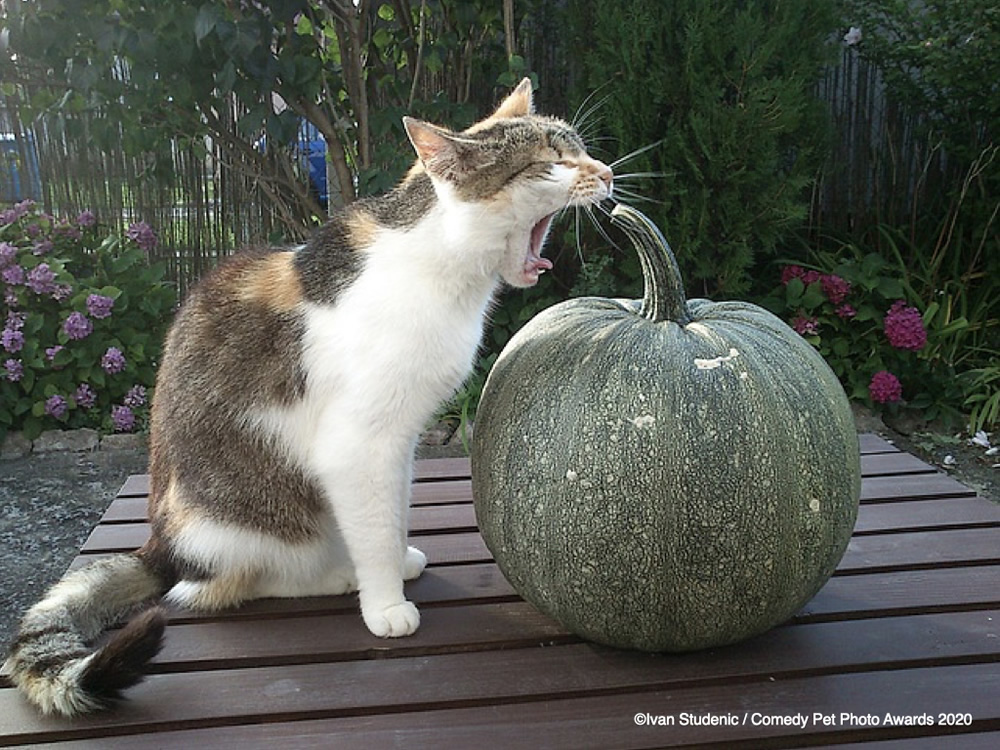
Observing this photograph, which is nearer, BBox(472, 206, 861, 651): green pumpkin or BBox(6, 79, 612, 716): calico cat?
BBox(472, 206, 861, 651): green pumpkin

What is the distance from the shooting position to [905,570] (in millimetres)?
2242

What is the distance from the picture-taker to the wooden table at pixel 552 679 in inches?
65.7

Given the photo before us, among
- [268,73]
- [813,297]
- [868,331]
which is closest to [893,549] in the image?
[813,297]

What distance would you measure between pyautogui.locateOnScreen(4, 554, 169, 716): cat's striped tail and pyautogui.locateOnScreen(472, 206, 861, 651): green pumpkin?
716 mm

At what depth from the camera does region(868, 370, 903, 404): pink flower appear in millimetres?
4898

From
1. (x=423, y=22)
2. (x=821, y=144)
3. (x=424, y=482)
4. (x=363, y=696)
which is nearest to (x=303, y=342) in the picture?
(x=363, y=696)

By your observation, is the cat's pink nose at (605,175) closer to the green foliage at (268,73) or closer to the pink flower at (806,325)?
the green foliage at (268,73)

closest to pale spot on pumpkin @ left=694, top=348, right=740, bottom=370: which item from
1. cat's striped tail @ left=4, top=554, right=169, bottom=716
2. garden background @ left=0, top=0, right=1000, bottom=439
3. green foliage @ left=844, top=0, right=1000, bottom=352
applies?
cat's striped tail @ left=4, top=554, right=169, bottom=716

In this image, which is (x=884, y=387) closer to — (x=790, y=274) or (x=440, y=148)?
(x=790, y=274)

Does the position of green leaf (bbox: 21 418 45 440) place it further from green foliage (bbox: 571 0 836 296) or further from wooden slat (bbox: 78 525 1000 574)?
green foliage (bbox: 571 0 836 296)

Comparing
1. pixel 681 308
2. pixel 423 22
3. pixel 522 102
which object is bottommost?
pixel 681 308

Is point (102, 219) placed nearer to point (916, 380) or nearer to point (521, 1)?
point (521, 1)

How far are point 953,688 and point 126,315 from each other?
448 centimetres

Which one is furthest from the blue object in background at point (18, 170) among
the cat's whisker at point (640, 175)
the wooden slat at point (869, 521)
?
the wooden slat at point (869, 521)
